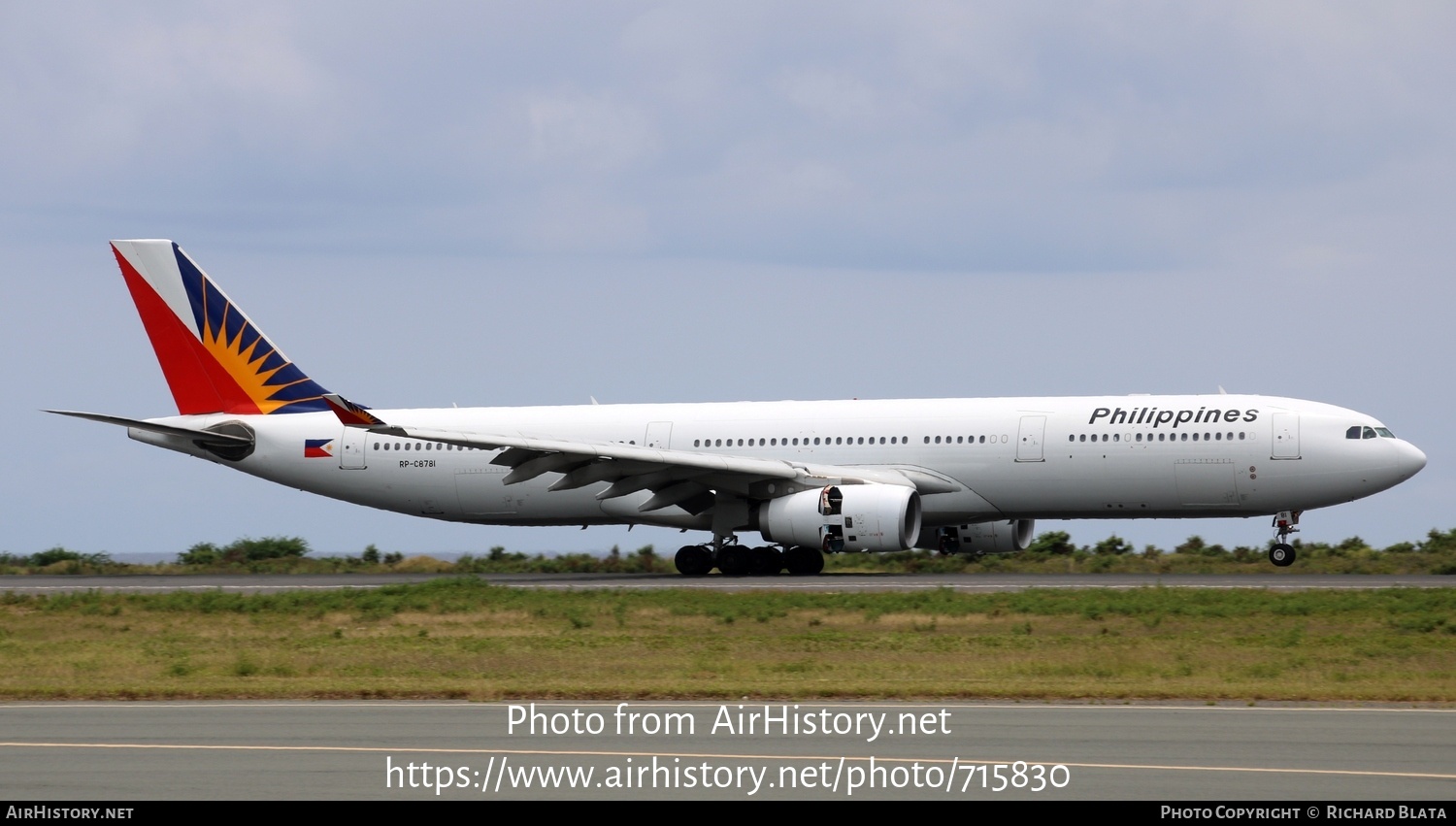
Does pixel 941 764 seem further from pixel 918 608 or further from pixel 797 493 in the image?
pixel 797 493

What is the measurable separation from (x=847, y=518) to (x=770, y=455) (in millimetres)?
4062

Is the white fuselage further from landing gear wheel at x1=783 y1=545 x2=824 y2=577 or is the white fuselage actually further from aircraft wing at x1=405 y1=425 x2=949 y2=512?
landing gear wheel at x1=783 y1=545 x2=824 y2=577

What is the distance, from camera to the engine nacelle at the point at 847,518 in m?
32.2

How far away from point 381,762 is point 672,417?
2673 centimetres

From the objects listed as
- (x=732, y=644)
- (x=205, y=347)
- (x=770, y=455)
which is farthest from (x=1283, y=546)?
(x=205, y=347)

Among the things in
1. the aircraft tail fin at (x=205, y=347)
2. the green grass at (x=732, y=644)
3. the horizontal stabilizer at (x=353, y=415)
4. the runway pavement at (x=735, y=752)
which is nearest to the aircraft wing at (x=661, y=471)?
the horizontal stabilizer at (x=353, y=415)

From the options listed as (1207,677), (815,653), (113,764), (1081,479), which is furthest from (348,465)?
(113,764)

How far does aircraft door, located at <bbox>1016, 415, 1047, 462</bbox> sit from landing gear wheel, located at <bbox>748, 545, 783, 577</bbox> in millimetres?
5698

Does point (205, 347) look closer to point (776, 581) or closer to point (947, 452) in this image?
point (776, 581)

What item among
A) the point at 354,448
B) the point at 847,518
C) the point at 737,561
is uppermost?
the point at 354,448

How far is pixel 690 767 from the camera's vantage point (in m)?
10.6

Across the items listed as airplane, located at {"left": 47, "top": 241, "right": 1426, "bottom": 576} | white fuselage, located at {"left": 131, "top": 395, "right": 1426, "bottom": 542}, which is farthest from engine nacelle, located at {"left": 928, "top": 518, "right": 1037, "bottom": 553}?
white fuselage, located at {"left": 131, "top": 395, "right": 1426, "bottom": 542}

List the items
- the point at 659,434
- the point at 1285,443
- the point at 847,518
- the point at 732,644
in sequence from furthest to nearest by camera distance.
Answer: the point at 659,434
the point at 847,518
the point at 1285,443
the point at 732,644

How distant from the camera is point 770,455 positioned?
118 feet
